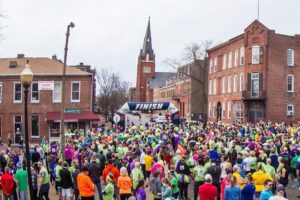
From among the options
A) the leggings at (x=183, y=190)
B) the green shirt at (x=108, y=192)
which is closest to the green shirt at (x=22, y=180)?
the green shirt at (x=108, y=192)

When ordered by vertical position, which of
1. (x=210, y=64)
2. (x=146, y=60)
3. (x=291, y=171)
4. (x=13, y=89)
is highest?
(x=146, y=60)

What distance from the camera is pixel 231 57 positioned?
182 ft

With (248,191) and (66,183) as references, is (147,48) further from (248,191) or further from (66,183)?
(248,191)

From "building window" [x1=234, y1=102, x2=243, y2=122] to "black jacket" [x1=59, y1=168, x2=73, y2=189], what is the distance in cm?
3835

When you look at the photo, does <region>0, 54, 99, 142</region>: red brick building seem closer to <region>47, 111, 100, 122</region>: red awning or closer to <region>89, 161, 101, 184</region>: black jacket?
<region>47, 111, 100, 122</region>: red awning

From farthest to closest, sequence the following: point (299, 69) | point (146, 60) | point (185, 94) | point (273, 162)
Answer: point (146, 60) < point (185, 94) < point (299, 69) < point (273, 162)

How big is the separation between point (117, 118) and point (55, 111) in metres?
6.49

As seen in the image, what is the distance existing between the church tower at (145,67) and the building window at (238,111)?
79.7 meters

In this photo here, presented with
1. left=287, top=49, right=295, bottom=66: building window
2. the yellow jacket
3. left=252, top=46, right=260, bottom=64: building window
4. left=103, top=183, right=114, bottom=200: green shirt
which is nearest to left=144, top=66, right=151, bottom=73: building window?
left=252, top=46, right=260, bottom=64: building window

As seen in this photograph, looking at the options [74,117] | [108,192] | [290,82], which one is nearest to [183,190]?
[108,192]

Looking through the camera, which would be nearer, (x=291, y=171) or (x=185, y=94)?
(x=291, y=171)

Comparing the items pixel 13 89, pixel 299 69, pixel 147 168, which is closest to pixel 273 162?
pixel 147 168

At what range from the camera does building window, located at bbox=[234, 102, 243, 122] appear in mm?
51784

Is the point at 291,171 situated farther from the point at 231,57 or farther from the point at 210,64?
the point at 210,64
